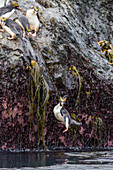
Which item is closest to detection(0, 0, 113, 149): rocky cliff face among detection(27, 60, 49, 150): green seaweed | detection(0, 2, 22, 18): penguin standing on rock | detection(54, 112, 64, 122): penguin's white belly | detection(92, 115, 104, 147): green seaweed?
detection(92, 115, 104, 147): green seaweed

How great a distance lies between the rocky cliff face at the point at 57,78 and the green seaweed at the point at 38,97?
111 mm

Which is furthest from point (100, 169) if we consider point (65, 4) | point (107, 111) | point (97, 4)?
point (97, 4)

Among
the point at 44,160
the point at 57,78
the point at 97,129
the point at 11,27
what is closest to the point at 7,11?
the point at 11,27

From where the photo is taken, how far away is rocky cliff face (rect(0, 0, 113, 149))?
9.24m

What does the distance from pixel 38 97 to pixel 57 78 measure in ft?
3.61

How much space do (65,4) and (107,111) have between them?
4054mm

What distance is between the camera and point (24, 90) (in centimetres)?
939

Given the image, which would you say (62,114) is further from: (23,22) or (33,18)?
(33,18)

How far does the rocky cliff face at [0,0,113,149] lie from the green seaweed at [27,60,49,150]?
11 centimetres

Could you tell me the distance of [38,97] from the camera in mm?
9438

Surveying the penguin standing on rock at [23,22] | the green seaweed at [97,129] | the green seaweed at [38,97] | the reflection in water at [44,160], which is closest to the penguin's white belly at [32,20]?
the penguin standing on rock at [23,22]

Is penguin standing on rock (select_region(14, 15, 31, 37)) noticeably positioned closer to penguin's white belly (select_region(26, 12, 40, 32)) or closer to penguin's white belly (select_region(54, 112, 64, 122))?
penguin's white belly (select_region(26, 12, 40, 32))

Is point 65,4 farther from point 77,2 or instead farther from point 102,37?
point 102,37

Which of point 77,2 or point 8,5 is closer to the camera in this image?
point 8,5
